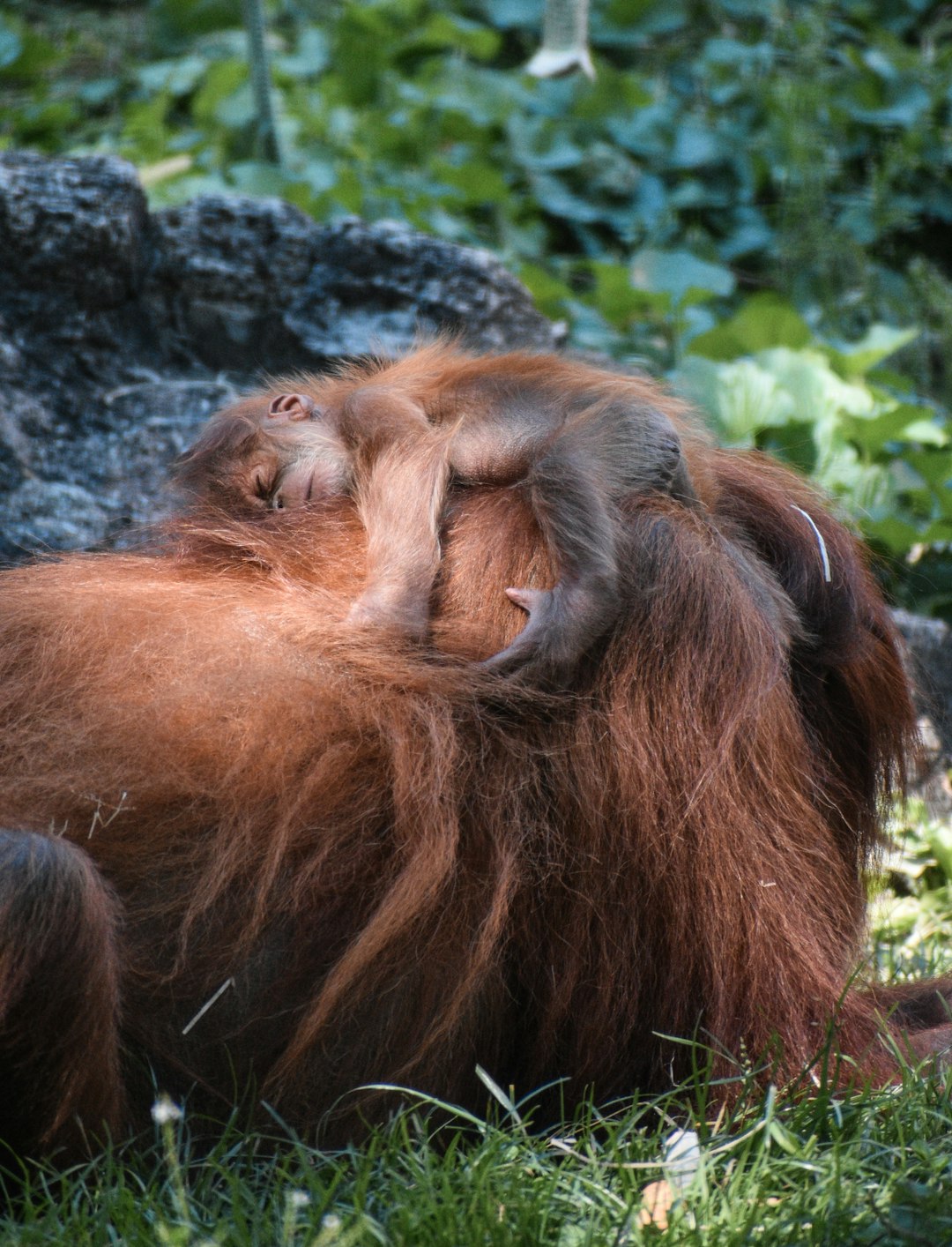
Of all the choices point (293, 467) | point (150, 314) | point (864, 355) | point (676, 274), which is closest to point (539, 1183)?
point (293, 467)

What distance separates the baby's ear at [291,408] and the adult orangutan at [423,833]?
15.9 inches

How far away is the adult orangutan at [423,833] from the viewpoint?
6.33 ft

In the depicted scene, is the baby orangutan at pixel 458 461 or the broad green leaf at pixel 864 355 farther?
the broad green leaf at pixel 864 355

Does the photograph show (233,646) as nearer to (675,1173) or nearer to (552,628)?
(552,628)

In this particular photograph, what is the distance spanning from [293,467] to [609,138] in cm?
433

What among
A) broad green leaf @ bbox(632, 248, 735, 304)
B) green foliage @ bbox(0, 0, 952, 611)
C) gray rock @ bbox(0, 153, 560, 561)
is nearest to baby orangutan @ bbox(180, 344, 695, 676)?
gray rock @ bbox(0, 153, 560, 561)

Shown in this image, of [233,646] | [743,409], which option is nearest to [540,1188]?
[233,646]

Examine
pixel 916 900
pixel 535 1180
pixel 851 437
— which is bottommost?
pixel 916 900

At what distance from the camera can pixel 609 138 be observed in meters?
6.32

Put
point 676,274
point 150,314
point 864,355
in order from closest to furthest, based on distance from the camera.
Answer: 1. point 150,314
2. point 864,355
3. point 676,274

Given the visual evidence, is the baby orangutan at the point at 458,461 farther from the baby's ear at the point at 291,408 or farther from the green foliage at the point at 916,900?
the green foliage at the point at 916,900

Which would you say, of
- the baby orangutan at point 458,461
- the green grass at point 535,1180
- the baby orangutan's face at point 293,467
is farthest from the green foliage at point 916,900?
the baby orangutan's face at point 293,467

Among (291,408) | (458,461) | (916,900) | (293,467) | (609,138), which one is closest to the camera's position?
(458,461)

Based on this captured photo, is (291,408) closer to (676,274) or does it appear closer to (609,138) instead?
(676,274)
